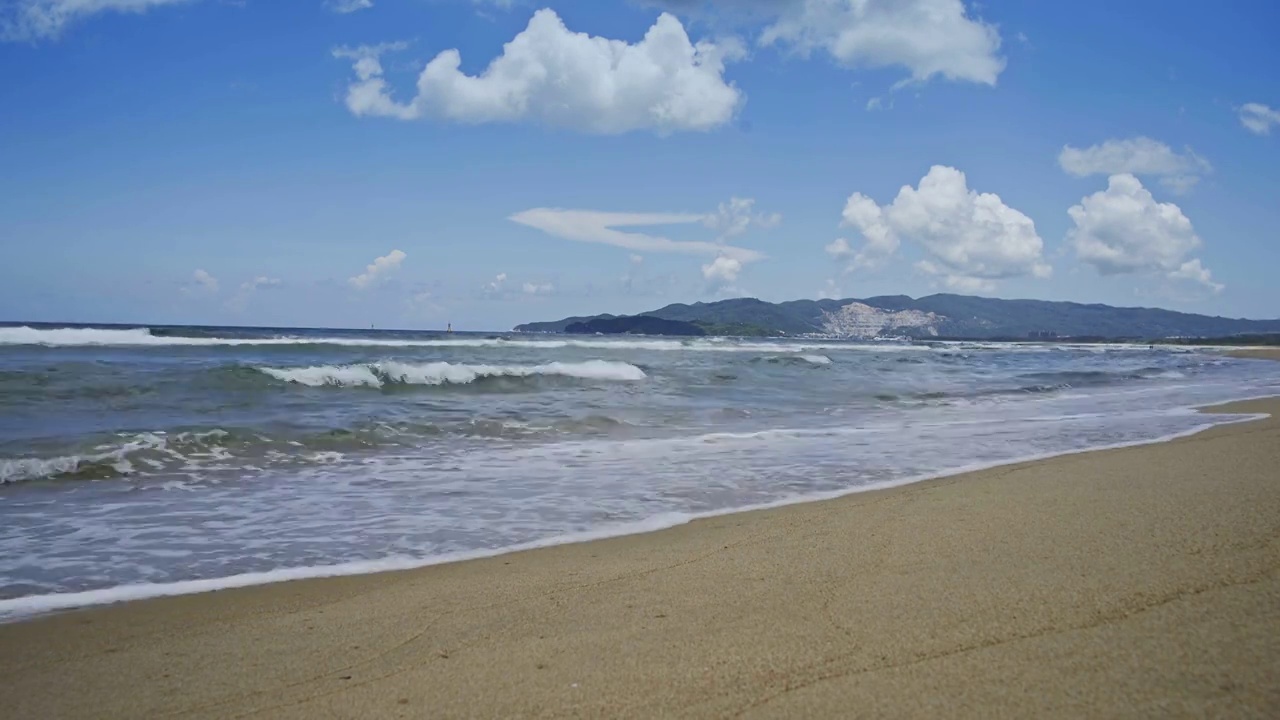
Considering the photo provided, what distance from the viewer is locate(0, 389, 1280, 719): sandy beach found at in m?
2.29

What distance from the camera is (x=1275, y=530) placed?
12.2 feet

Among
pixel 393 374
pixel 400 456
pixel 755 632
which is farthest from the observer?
pixel 393 374

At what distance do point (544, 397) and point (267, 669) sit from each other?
41.3ft

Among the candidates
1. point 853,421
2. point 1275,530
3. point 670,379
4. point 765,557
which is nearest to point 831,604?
point 765,557

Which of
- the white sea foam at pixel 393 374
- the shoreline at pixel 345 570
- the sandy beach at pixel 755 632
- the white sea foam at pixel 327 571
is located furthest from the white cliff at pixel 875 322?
the sandy beach at pixel 755 632

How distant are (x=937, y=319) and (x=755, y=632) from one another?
188615 mm

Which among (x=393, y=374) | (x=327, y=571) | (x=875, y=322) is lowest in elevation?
(x=327, y=571)

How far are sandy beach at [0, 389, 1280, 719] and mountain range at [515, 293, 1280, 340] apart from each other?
479 ft

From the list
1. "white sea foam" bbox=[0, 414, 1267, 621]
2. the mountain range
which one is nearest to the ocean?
"white sea foam" bbox=[0, 414, 1267, 621]

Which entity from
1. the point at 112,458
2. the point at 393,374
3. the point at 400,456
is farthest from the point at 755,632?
the point at 393,374

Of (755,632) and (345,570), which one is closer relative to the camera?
(755,632)

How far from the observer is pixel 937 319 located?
177500 millimetres

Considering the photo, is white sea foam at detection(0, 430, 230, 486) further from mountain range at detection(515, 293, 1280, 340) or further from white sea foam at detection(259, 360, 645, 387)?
mountain range at detection(515, 293, 1280, 340)

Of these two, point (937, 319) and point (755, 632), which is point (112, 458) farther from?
point (937, 319)
